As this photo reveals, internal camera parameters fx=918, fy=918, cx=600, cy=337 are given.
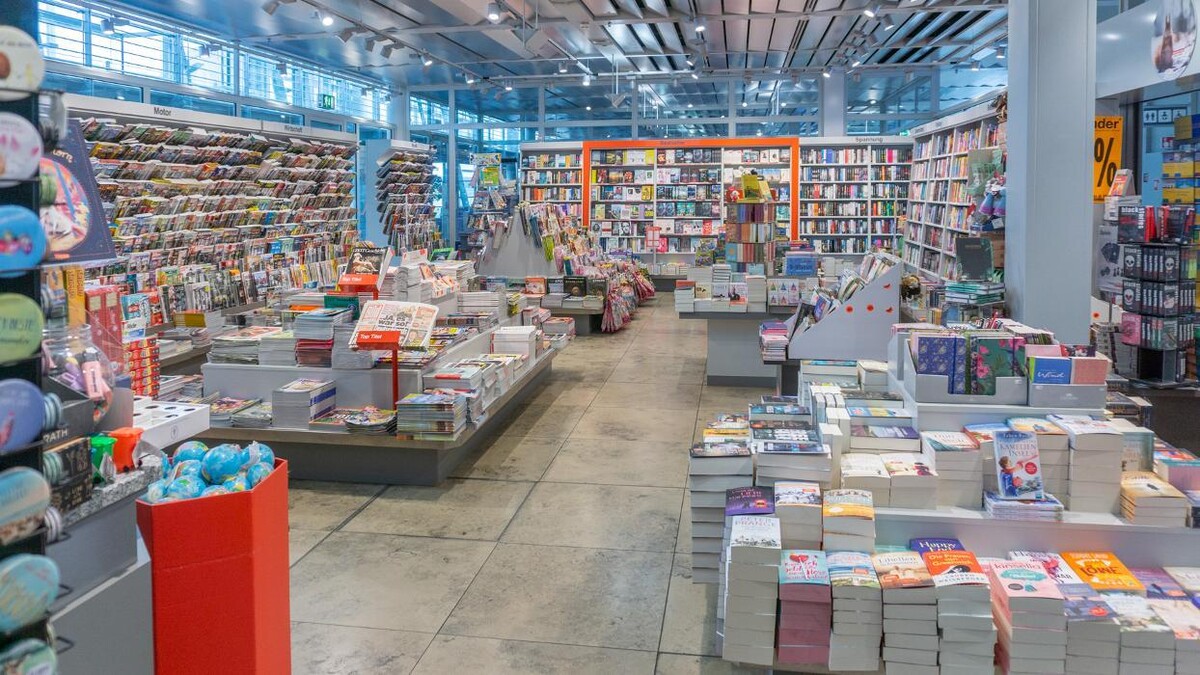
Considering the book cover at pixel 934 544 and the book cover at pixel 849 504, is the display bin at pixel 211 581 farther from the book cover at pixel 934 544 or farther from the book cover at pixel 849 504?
the book cover at pixel 934 544

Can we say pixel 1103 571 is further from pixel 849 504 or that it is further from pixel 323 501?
pixel 323 501

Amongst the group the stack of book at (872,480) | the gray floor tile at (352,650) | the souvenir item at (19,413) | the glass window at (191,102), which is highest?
the glass window at (191,102)

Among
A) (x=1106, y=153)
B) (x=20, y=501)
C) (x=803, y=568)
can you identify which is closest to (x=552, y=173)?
(x=1106, y=153)

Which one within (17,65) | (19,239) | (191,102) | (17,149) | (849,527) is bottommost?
(849,527)

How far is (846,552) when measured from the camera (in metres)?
3.30

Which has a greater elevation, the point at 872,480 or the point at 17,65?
the point at 17,65

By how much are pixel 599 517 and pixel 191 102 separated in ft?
37.6

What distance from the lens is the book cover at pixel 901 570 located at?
9.82 feet

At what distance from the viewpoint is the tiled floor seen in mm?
3572

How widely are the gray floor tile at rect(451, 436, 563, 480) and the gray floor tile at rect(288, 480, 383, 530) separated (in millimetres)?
640

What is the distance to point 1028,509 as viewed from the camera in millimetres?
3338

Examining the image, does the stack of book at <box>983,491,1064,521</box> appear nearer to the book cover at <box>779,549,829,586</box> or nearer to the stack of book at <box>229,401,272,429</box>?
the book cover at <box>779,549,829,586</box>

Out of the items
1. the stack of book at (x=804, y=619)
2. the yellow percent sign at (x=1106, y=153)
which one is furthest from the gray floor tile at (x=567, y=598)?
the yellow percent sign at (x=1106, y=153)

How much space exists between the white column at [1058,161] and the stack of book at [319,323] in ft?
14.1
